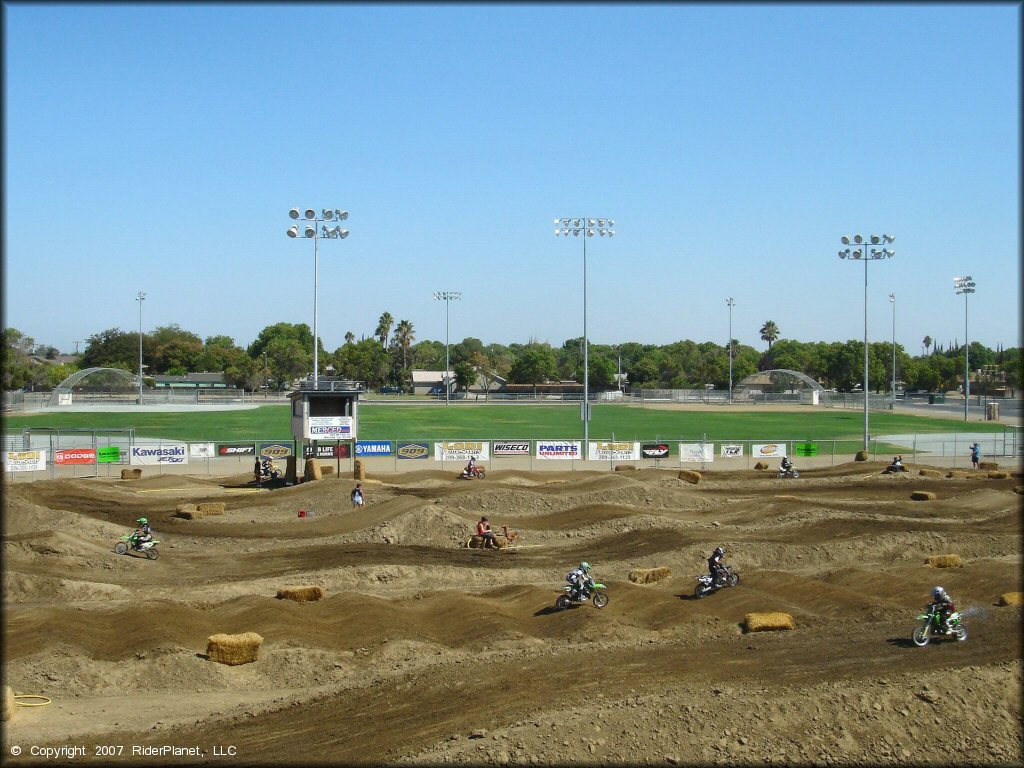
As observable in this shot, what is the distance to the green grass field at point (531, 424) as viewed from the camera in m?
82.9

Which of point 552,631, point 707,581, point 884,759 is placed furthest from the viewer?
point 707,581

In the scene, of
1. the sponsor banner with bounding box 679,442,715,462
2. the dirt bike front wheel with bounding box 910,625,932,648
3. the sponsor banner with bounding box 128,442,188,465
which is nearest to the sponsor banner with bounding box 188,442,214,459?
the sponsor banner with bounding box 128,442,188,465

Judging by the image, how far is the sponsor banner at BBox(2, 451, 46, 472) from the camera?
51781mm

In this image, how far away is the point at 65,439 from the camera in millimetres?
68750

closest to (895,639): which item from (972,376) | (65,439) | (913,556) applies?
(913,556)

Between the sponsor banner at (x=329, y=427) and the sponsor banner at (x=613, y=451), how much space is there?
1815 cm

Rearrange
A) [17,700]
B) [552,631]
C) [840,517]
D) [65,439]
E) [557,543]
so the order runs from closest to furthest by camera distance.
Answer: [17,700] → [552,631] → [557,543] → [840,517] → [65,439]

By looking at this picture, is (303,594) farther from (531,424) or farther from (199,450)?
(531,424)

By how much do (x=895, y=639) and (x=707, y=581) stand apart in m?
5.92

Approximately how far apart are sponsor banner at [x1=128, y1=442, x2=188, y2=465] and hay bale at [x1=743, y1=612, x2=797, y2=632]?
144ft

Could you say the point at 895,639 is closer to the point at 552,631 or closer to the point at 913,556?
the point at 552,631

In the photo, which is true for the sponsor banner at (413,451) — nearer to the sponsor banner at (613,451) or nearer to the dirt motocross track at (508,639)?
the sponsor banner at (613,451)

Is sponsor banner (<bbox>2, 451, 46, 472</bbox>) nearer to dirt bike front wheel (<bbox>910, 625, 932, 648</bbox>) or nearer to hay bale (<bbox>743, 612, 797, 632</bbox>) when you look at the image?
hay bale (<bbox>743, 612, 797, 632</bbox>)

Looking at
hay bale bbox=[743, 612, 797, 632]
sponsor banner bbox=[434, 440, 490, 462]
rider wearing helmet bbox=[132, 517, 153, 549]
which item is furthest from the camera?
sponsor banner bbox=[434, 440, 490, 462]
